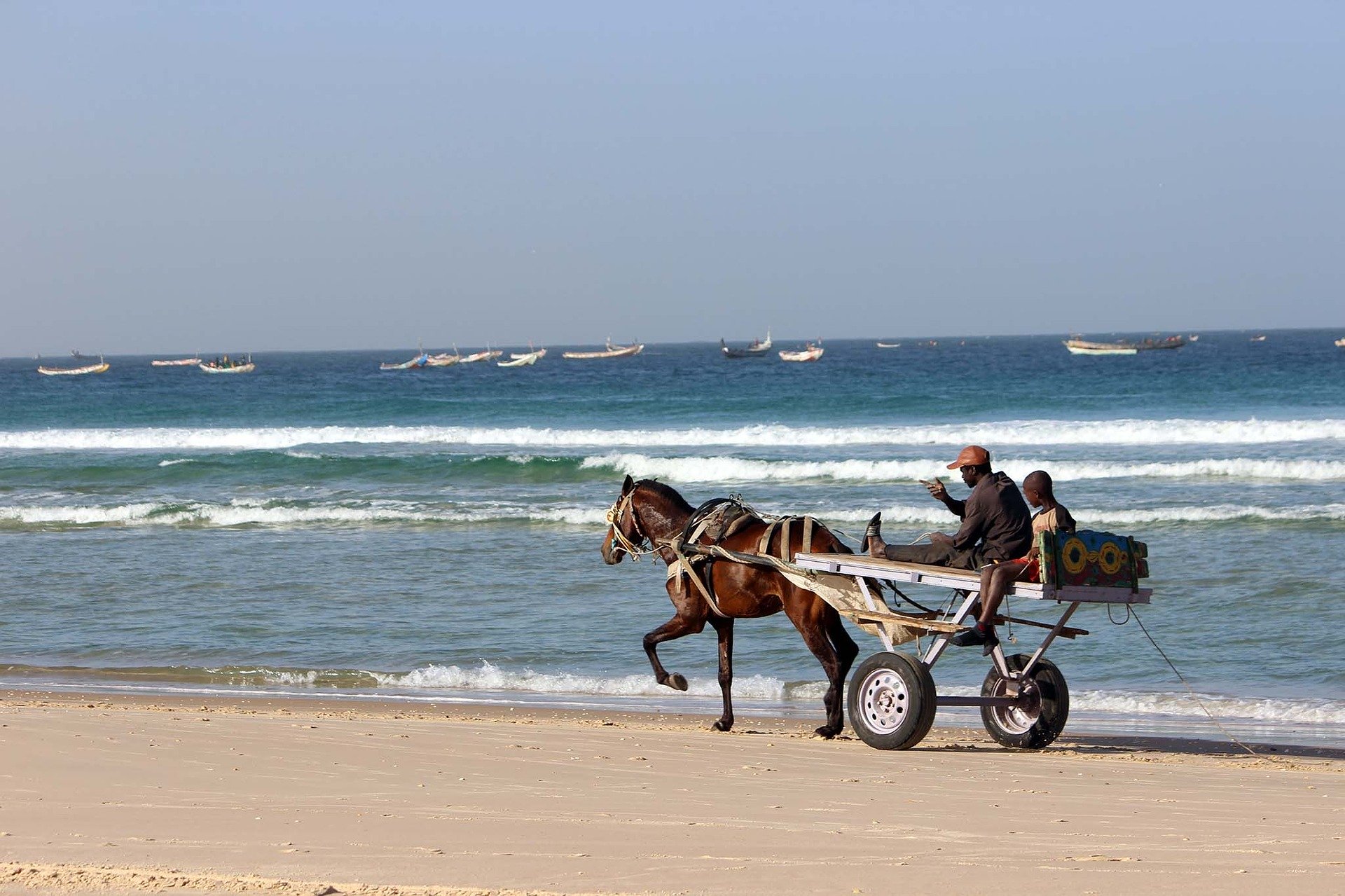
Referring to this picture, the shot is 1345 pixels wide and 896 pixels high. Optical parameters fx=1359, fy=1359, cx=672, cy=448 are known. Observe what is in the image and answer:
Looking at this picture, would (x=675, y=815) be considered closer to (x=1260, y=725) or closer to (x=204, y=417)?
(x=1260, y=725)

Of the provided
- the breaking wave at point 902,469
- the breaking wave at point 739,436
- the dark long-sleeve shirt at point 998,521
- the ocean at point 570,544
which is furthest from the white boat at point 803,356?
the dark long-sleeve shirt at point 998,521

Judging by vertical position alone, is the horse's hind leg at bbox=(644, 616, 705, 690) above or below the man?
below

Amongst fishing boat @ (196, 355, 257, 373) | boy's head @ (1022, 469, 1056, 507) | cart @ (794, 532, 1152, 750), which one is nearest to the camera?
cart @ (794, 532, 1152, 750)

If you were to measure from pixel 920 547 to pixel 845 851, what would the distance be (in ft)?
9.67

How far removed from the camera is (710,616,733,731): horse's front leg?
29.9 feet

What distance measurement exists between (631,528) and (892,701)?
238 cm

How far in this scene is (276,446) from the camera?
37500 mm

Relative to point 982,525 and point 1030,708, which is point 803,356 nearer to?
point 1030,708

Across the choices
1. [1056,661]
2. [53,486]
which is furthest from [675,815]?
[53,486]

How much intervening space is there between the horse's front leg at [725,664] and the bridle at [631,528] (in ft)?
2.54

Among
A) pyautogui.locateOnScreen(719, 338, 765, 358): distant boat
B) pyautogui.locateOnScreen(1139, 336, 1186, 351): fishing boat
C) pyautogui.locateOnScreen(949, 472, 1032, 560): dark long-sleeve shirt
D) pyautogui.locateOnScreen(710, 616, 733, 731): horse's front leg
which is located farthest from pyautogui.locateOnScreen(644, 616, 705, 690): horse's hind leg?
pyautogui.locateOnScreen(719, 338, 765, 358): distant boat

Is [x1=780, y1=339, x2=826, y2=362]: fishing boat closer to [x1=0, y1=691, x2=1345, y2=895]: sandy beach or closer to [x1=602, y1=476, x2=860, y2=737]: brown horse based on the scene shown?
[x1=602, y1=476, x2=860, y2=737]: brown horse

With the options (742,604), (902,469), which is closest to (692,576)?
(742,604)

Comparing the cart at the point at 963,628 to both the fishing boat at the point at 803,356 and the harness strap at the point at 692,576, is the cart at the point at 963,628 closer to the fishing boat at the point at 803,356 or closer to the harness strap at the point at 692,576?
the harness strap at the point at 692,576
